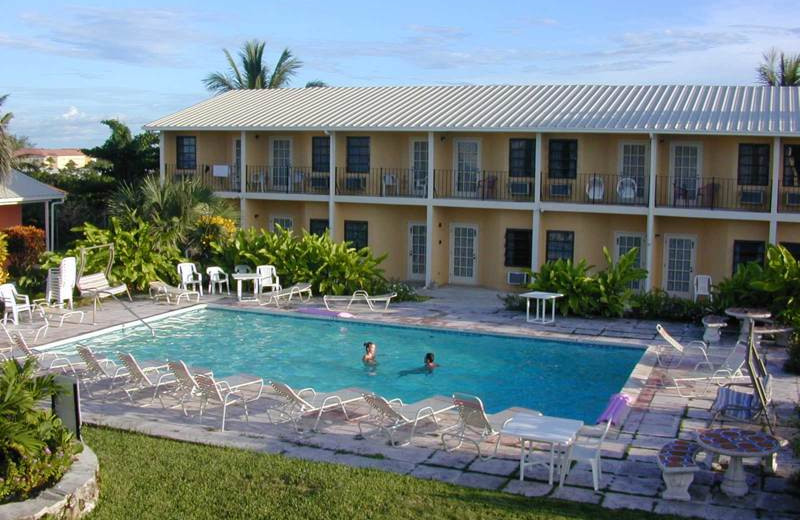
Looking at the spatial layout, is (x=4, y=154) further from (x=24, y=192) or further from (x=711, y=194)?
(x=711, y=194)

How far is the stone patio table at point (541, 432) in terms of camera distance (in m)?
9.28

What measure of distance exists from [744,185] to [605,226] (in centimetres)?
380

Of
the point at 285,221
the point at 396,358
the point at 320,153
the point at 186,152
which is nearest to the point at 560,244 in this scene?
the point at 320,153

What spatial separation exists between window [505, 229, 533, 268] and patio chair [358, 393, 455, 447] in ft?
44.7

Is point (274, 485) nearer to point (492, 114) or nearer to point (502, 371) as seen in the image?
Answer: point (502, 371)

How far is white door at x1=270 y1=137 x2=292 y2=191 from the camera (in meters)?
28.5

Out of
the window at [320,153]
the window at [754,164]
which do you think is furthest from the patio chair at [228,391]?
the window at [754,164]

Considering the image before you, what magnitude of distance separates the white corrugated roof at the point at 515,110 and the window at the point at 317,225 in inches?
124

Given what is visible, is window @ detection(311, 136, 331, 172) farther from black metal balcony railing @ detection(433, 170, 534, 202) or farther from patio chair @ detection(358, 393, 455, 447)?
patio chair @ detection(358, 393, 455, 447)

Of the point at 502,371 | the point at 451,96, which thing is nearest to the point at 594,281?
the point at 502,371

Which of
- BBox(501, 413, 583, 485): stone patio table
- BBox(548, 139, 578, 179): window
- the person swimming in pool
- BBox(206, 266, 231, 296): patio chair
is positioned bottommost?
the person swimming in pool

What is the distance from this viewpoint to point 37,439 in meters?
8.35

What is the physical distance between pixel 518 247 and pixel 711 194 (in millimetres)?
5555

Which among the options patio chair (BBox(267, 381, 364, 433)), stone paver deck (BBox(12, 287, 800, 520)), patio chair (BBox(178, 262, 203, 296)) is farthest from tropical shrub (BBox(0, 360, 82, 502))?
patio chair (BBox(178, 262, 203, 296))
